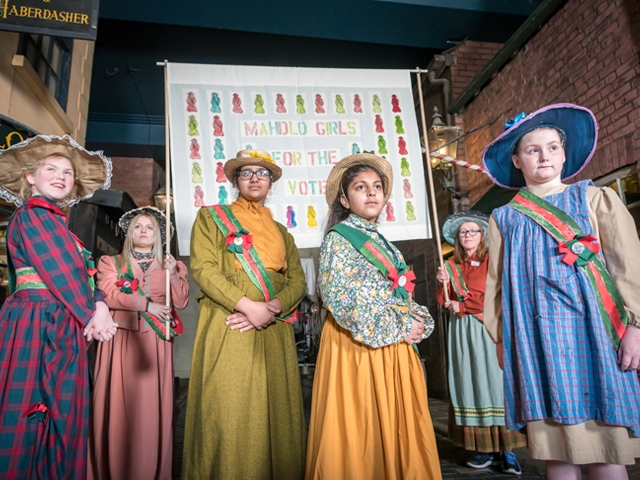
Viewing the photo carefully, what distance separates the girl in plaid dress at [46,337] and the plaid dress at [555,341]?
1774 mm

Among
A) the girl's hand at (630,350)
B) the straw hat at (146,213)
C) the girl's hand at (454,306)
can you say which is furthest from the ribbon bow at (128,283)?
the girl's hand at (630,350)

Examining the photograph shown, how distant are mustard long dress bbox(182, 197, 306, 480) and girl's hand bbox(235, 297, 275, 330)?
0.13ft

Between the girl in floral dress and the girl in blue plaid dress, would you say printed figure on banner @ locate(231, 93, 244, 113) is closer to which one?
the girl in floral dress

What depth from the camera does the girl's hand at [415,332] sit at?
217 cm

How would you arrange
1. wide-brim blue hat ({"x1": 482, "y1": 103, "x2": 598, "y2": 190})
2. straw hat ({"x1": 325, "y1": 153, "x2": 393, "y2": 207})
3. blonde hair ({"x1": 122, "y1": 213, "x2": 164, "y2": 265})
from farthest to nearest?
blonde hair ({"x1": 122, "y1": 213, "x2": 164, "y2": 265}), straw hat ({"x1": 325, "y1": 153, "x2": 393, "y2": 207}), wide-brim blue hat ({"x1": 482, "y1": 103, "x2": 598, "y2": 190})

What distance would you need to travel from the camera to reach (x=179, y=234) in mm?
2955

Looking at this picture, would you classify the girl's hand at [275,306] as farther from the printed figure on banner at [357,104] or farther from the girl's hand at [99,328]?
the printed figure on banner at [357,104]

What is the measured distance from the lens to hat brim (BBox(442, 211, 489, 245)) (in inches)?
162

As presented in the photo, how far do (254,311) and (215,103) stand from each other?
1.56m

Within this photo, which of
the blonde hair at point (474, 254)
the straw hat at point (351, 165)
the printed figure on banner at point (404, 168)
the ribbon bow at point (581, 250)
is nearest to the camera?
the ribbon bow at point (581, 250)

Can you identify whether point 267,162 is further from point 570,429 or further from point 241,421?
point 570,429

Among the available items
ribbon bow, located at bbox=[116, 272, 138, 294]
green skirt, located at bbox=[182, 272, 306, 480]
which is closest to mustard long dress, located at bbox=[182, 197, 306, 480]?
green skirt, located at bbox=[182, 272, 306, 480]

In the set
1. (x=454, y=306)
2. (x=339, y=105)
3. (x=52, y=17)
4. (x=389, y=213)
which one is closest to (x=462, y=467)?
(x=454, y=306)

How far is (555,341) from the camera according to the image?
1.74 meters
